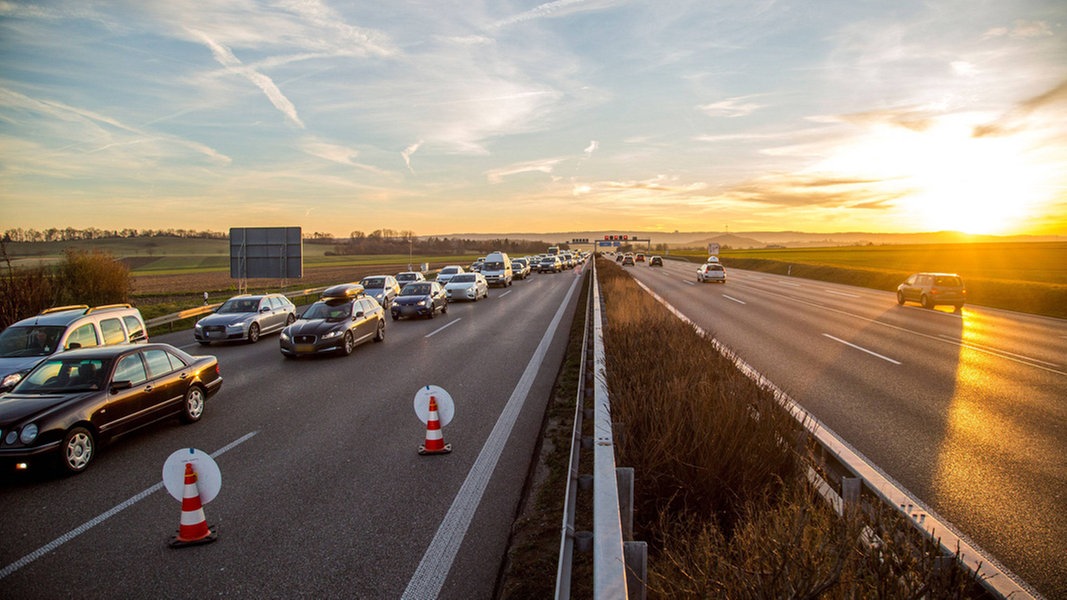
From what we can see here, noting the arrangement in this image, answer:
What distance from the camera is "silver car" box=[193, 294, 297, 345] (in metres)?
15.9

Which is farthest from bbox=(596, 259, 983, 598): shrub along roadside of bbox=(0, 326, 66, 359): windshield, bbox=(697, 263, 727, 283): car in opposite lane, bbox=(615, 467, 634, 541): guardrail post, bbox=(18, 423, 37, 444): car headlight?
bbox=(697, 263, 727, 283): car in opposite lane

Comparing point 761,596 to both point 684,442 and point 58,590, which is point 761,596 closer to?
point 684,442

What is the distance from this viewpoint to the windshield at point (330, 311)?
1470cm

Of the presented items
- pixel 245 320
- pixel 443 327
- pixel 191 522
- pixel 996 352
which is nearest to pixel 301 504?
pixel 191 522

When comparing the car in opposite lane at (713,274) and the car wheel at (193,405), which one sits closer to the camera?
the car wheel at (193,405)

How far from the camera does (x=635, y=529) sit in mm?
4066

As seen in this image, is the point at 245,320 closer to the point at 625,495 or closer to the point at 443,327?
the point at 443,327

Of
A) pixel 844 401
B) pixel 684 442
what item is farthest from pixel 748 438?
pixel 844 401

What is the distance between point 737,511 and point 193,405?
8.36m

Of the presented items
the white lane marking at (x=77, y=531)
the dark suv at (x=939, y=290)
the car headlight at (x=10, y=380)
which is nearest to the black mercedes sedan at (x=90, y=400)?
the white lane marking at (x=77, y=531)

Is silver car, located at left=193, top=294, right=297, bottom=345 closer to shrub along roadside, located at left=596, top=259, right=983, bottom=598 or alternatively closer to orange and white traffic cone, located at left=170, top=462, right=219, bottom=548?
orange and white traffic cone, located at left=170, top=462, right=219, bottom=548

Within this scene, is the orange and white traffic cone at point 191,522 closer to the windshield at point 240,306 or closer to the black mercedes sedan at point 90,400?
the black mercedes sedan at point 90,400

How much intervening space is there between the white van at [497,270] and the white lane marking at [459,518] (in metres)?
28.2

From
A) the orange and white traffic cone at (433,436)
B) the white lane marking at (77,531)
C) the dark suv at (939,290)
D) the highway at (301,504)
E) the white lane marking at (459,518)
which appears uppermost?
the dark suv at (939,290)
